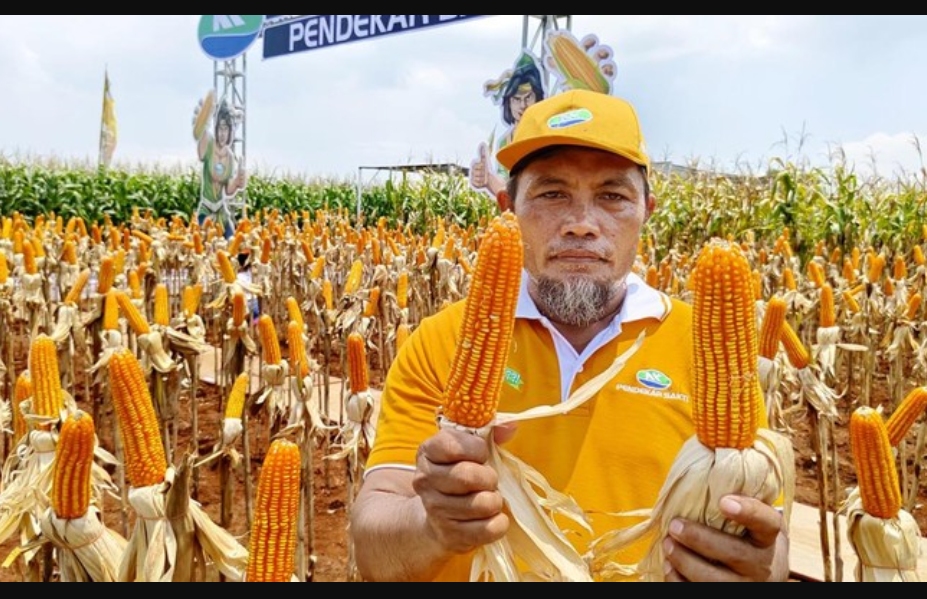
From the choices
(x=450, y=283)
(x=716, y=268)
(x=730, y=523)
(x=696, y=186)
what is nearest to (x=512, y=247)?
(x=716, y=268)

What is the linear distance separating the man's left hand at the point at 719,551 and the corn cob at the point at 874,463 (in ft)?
1.87

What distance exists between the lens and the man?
1951 mm

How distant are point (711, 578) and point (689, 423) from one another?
25.5 inches

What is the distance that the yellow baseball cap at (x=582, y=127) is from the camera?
2020 millimetres

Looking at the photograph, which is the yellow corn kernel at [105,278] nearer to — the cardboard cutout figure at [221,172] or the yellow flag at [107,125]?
the cardboard cutout figure at [221,172]

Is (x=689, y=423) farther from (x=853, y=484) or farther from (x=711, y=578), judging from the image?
(x=853, y=484)

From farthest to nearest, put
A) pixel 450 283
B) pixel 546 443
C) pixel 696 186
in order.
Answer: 1. pixel 696 186
2. pixel 450 283
3. pixel 546 443

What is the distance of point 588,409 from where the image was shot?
2.02m

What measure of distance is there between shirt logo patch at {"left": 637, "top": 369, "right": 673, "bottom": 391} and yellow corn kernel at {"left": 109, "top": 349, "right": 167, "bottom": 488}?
131 centimetres

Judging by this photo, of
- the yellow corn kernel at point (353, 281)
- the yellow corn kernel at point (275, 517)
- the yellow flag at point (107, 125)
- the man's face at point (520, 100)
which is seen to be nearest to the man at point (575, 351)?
the yellow corn kernel at point (275, 517)

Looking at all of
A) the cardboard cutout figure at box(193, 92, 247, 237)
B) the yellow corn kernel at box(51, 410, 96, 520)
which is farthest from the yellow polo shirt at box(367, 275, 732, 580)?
the cardboard cutout figure at box(193, 92, 247, 237)

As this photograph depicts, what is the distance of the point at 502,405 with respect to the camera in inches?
80.7

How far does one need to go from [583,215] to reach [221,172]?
16387 mm

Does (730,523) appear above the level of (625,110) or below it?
below
